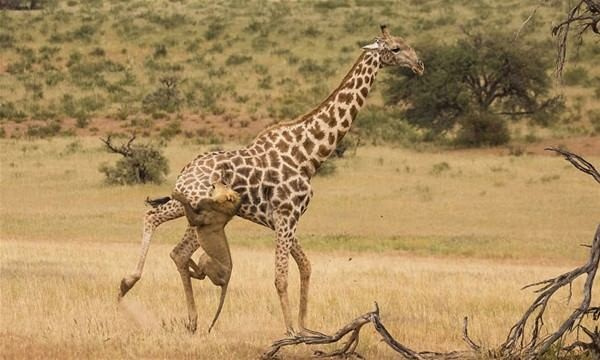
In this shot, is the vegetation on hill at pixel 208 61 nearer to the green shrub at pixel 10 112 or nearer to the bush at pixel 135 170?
the green shrub at pixel 10 112

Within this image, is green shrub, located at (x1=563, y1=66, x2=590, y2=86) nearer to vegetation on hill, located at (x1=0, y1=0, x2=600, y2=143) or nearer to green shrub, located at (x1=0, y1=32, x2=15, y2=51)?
vegetation on hill, located at (x1=0, y1=0, x2=600, y2=143)

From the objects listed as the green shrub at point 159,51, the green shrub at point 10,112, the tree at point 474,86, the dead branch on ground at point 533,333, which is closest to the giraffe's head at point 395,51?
the dead branch on ground at point 533,333

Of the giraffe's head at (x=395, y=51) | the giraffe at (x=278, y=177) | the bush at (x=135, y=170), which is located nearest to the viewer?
the giraffe at (x=278, y=177)

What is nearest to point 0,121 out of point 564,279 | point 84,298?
point 84,298

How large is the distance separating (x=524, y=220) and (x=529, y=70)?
57.8ft

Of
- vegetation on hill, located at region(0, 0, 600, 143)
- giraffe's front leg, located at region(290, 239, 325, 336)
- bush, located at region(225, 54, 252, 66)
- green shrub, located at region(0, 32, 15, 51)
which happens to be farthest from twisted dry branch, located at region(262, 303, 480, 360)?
green shrub, located at region(0, 32, 15, 51)

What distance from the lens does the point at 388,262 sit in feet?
59.8

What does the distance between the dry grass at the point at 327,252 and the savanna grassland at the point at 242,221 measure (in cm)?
5

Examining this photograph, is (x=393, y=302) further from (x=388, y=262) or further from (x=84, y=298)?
(x=388, y=262)

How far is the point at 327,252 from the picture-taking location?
19875 mm

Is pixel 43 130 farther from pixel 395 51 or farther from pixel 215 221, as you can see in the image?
pixel 215 221

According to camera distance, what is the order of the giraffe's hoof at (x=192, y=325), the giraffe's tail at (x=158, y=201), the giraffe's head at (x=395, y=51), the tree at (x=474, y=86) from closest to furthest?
the giraffe's tail at (x=158, y=201) < the giraffe's hoof at (x=192, y=325) < the giraffe's head at (x=395, y=51) < the tree at (x=474, y=86)

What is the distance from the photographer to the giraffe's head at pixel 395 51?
10203 millimetres

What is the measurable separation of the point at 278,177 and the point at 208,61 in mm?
47627
